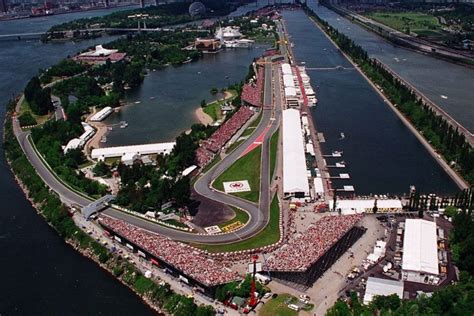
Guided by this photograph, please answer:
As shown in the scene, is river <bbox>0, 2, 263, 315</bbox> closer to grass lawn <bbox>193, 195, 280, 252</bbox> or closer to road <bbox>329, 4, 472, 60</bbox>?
grass lawn <bbox>193, 195, 280, 252</bbox>

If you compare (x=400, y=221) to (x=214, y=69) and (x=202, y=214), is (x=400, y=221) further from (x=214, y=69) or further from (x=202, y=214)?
(x=214, y=69)

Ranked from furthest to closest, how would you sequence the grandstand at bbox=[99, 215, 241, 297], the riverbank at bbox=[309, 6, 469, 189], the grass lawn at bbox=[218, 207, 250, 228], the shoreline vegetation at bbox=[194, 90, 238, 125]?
1. the shoreline vegetation at bbox=[194, 90, 238, 125]
2. the riverbank at bbox=[309, 6, 469, 189]
3. the grass lawn at bbox=[218, 207, 250, 228]
4. the grandstand at bbox=[99, 215, 241, 297]

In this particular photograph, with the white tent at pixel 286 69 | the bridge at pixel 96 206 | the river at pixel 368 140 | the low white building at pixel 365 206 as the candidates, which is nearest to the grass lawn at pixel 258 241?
the low white building at pixel 365 206

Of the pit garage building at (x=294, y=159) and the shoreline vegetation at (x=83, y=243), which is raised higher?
the pit garage building at (x=294, y=159)

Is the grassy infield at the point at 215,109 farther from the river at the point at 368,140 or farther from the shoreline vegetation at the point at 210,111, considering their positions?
the river at the point at 368,140

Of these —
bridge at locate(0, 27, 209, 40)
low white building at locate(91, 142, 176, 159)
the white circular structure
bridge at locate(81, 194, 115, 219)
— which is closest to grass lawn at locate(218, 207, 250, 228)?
bridge at locate(81, 194, 115, 219)

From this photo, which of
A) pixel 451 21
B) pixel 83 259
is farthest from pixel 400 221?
pixel 451 21

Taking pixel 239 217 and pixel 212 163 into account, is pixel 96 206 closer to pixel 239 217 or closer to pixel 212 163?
pixel 239 217
